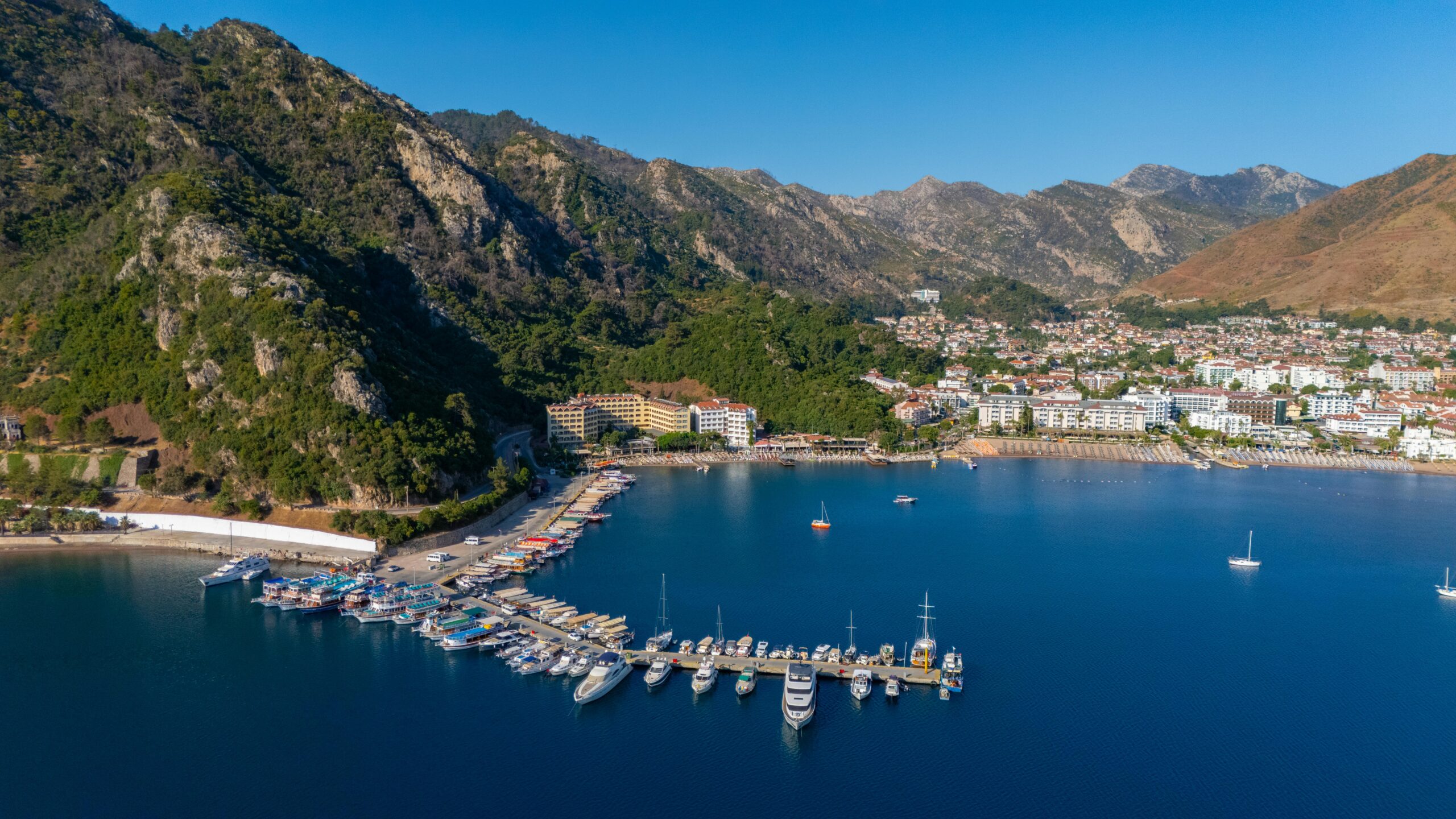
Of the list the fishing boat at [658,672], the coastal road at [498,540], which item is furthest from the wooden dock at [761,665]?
the coastal road at [498,540]

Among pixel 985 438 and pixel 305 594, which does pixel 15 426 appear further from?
pixel 985 438

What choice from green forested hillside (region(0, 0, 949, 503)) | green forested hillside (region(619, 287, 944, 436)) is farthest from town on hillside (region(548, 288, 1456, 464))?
green forested hillside (region(0, 0, 949, 503))

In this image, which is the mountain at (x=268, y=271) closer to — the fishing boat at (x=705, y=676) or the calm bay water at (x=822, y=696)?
the calm bay water at (x=822, y=696)

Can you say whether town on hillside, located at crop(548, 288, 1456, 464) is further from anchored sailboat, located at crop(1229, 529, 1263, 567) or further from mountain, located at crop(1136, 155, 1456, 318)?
anchored sailboat, located at crop(1229, 529, 1263, 567)

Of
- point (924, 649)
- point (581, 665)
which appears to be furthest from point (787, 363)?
point (581, 665)

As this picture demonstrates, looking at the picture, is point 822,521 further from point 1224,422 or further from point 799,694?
point 1224,422
